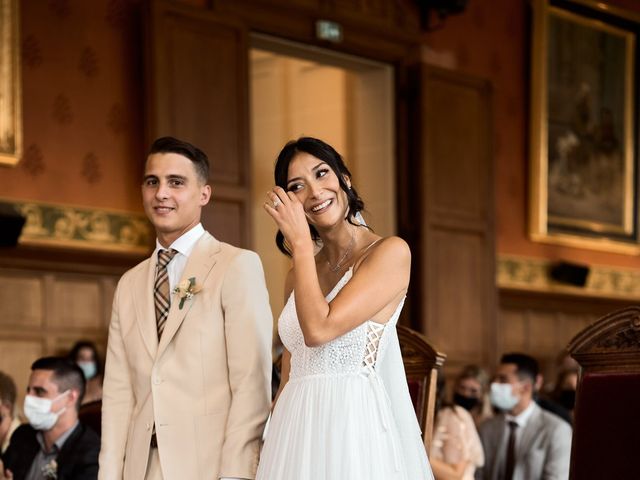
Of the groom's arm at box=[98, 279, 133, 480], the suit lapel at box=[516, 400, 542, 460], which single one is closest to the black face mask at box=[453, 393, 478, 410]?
the suit lapel at box=[516, 400, 542, 460]

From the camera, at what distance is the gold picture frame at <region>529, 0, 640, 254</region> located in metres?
12.0

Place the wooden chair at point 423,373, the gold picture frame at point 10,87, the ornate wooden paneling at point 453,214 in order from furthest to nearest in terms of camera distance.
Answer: the ornate wooden paneling at point 453,214 → the gold picture frame at point 10,87 → the wooden chair at point 423,373

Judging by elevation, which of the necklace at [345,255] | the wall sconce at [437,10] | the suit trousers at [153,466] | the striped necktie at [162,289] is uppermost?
the wall sconce at [437,10]

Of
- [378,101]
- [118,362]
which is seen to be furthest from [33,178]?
[118,362]

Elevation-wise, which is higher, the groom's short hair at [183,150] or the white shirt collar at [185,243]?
the groom's short hair at [183,150]

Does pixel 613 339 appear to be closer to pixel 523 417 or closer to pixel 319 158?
pixel 319 158

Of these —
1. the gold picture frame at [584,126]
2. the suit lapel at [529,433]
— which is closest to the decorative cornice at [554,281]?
the gold picture frame at [584,126]

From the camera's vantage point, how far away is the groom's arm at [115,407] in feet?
10.8

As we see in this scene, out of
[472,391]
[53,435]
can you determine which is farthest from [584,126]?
[53,435]

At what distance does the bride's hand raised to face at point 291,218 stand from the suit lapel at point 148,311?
23.1 inches

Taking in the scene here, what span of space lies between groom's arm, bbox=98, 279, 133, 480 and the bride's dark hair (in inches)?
24.8

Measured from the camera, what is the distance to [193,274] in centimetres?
334

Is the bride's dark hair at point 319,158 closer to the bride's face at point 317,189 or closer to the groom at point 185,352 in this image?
the bride's face at point 317,189

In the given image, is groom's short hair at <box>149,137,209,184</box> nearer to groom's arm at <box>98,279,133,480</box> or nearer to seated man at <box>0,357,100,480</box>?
groom's arm at <box>98,279,133,480</box>
